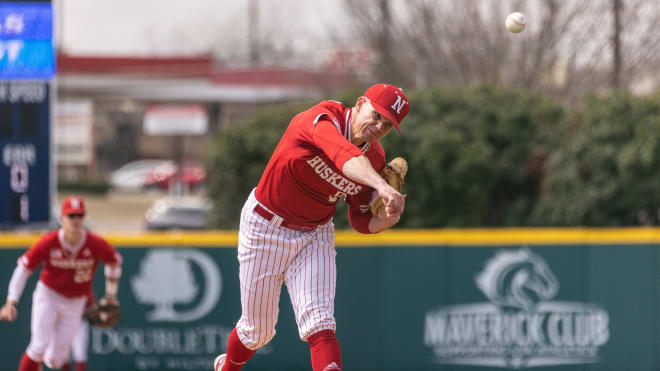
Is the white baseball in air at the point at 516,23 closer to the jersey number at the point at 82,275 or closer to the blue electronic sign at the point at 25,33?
the jersey number at the point at 82,275

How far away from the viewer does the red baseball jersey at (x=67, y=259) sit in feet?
24.6

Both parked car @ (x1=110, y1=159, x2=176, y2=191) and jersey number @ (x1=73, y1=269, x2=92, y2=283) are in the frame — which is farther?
parked car @ (x1=110, y1=159, x2=176, y2=191)

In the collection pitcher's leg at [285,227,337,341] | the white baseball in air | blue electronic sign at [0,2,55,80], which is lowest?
pitcher's leg at [285,227,337,341]

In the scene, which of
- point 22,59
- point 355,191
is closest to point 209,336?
point 22,59

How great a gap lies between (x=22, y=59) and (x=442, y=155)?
206 inches

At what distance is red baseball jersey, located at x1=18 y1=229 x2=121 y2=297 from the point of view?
24.6ft

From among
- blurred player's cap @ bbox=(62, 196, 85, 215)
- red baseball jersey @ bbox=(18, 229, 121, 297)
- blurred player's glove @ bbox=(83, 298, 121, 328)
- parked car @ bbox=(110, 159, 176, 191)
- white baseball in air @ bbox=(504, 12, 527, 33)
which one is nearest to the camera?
white baseball in air @ bbox=(504, 12, 527, 33)

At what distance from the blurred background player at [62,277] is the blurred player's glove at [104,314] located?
76mm

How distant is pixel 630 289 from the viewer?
9.20m

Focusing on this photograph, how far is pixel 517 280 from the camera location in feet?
30.7

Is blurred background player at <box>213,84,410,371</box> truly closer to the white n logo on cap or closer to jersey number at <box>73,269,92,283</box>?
the white n logo on cap

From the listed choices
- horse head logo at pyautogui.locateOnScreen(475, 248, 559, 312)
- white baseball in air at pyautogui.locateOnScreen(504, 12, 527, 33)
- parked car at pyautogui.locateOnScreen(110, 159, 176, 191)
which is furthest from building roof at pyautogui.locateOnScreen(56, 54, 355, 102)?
white baseball in air at pyautogui.locateOnScreen(504, 12, 527, 33)

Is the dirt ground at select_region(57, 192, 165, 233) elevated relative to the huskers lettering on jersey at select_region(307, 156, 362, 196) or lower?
lower


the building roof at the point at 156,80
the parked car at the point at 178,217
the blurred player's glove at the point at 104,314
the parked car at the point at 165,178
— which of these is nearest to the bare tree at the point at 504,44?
the parked car at the point at 178,217
